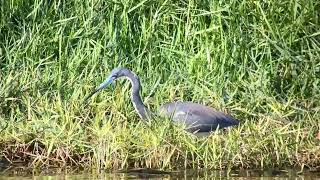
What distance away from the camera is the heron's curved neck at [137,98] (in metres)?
7.97

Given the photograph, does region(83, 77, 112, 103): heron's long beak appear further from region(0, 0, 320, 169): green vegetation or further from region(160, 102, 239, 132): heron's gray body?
region(160, 102, 239, 132): heron's gray body

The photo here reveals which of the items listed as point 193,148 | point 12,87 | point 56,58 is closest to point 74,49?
point 56,58

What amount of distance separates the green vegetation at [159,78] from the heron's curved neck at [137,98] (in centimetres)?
15

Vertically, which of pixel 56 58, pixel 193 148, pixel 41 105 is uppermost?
pixel 56 58

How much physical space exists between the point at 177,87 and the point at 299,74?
1.13m

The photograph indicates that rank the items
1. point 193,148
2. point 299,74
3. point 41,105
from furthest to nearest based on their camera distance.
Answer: point 299,74 < point 41,105 < point 193,148

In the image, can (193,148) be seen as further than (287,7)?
No

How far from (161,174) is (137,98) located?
1.29 meters

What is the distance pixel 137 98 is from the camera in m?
8.15

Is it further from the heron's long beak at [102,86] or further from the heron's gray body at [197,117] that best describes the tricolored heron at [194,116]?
the heron's long beak at [102,86]

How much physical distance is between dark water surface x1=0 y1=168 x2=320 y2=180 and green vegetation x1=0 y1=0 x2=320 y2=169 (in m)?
0.10

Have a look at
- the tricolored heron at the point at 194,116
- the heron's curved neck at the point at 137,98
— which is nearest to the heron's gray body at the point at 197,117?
the tricolored heron at the point at 194,116

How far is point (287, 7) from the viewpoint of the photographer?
9039 mm

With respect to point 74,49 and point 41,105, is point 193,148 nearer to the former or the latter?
point 41,105
